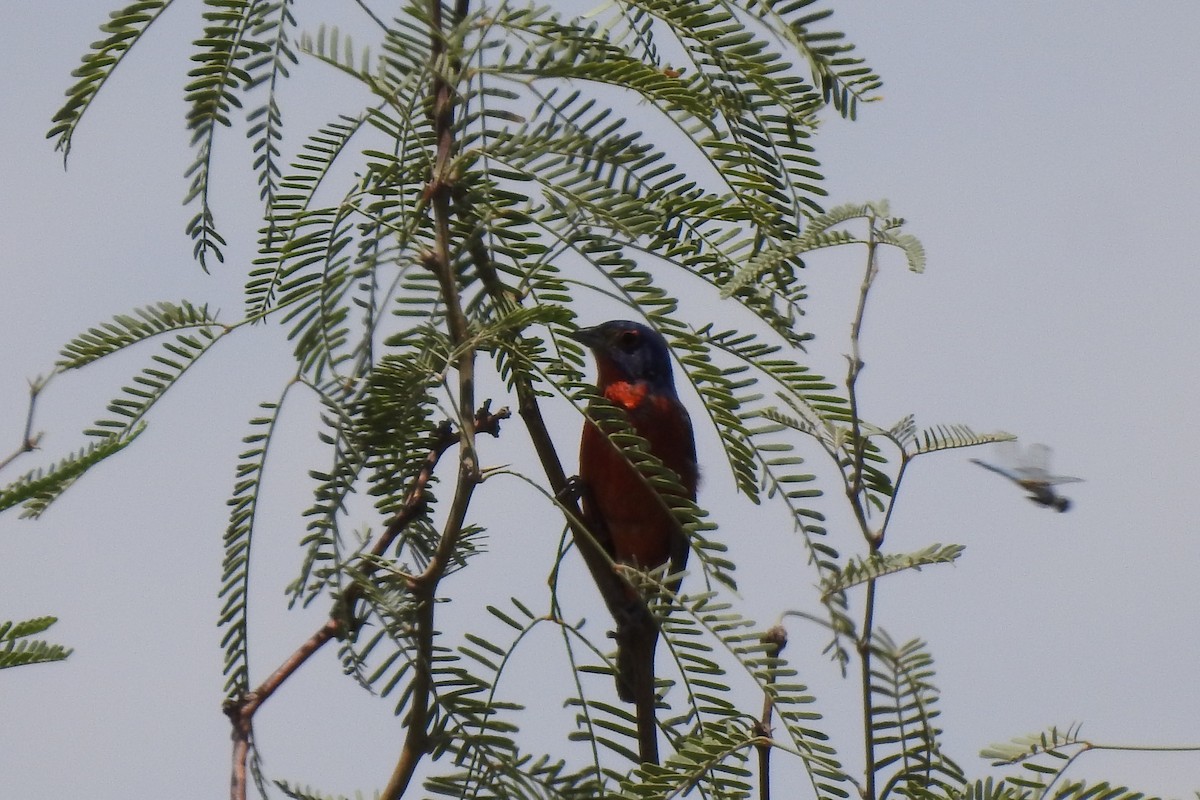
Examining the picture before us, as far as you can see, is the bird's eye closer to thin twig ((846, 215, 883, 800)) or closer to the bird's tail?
the bird's tail

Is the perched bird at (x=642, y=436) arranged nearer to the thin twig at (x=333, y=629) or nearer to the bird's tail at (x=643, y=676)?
the bird's tail at (x=643, y=676)

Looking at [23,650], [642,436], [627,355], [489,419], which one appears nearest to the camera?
[23,650]

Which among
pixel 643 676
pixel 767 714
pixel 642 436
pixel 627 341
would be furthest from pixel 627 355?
pixel 767 714

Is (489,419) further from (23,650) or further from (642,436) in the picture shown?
(642,436)

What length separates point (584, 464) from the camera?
558 cm

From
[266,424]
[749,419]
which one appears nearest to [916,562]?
[749,419]

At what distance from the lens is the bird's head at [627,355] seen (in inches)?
245

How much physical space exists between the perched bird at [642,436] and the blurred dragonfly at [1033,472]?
2.06 m

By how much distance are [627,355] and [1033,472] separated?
12.8ft

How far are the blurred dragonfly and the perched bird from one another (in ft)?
6.75

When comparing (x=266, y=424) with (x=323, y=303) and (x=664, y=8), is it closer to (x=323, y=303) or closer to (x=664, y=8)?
(x=323, y=303)

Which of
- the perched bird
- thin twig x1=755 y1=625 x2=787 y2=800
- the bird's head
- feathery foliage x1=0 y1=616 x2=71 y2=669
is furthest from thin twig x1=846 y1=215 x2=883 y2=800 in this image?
the bird's head

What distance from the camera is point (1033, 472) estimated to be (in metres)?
2.43

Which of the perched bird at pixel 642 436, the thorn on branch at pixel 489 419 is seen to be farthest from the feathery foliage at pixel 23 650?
the perched bird at pixel 642 436
